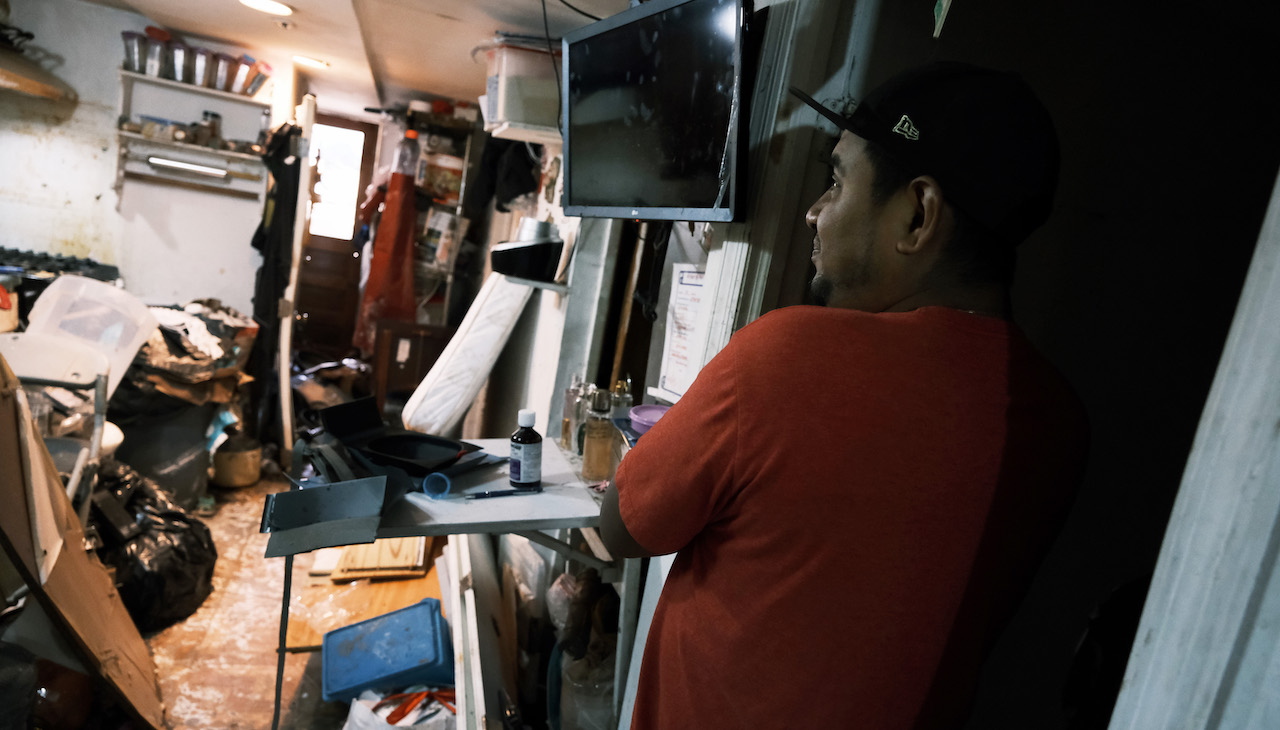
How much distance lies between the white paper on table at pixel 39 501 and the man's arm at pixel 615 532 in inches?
71.5

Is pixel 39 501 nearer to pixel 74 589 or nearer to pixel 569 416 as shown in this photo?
pixel 74 589

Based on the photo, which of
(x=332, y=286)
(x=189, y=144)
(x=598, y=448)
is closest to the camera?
(x=598, y=448)

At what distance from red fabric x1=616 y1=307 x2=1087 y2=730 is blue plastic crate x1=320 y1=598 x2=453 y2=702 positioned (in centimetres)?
138

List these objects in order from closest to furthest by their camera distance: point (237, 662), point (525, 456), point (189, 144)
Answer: point (525, 456) → point (237, 662) → point (189, 144)

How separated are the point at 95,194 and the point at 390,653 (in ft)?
11.5

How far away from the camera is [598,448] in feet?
5.38

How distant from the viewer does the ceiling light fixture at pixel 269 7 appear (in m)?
2.87

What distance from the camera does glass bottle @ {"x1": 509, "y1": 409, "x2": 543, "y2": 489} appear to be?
4.87ft

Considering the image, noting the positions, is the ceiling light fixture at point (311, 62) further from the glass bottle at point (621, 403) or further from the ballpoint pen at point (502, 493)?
the ballpoint pen at point (502, 493)

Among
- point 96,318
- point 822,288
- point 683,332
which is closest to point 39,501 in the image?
point 96,318

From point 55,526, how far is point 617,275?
1940 mm

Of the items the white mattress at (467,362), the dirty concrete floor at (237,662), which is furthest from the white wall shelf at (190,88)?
the dirty concrete floor at (237,662)

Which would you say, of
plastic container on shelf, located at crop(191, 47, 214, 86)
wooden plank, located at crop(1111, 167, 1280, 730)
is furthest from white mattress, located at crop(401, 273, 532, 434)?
wooden plank, located at crop(1111, 167, 1280, 730)

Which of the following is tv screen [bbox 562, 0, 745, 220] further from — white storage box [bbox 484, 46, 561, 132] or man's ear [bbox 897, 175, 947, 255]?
white storage box [bbox 484, 46, 561, 132]
